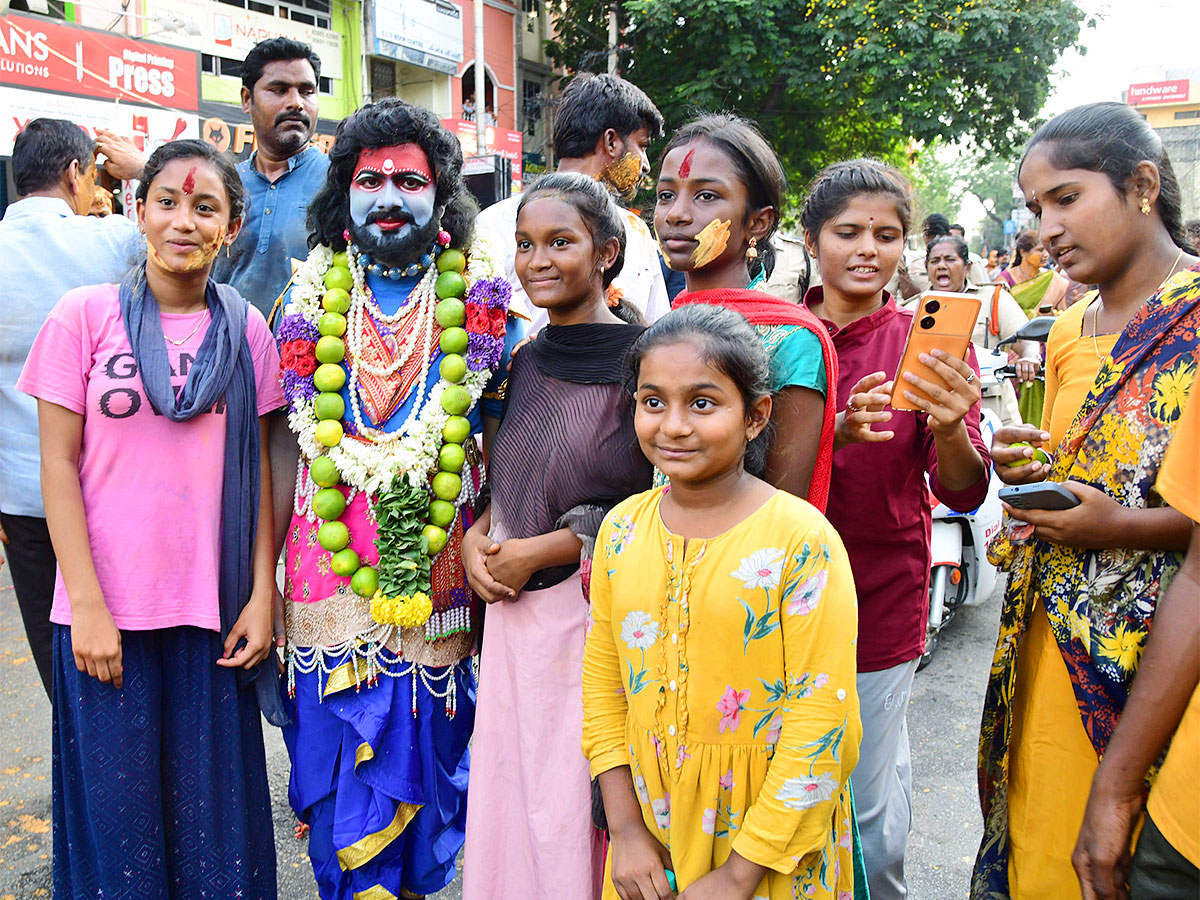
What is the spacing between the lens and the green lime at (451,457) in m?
2.45

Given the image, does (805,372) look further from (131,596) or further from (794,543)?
(131,596)

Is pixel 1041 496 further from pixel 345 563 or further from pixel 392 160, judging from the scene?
pixel 392 160

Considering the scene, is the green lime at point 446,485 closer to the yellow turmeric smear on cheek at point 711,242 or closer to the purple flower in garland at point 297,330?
the purple flower in garland at point 297,330

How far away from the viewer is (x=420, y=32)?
1666 cm

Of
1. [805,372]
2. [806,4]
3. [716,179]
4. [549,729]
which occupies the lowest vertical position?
[549,729]

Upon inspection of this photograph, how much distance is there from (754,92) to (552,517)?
643 inches

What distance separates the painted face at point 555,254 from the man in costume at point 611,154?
3.53ft

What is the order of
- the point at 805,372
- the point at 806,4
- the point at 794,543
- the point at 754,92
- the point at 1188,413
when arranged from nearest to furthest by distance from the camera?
the point at 1188,413 < the point at 794,543 < the point at 805,372 < the point at 806,4 < the point at 754,92

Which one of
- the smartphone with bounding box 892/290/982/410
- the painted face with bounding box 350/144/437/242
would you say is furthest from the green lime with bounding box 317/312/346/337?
the smartphone with bounding box 892/290/982/410

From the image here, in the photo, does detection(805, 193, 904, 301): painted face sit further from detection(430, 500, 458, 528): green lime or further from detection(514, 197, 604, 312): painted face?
detection(430, 500, 458, 528): green lime

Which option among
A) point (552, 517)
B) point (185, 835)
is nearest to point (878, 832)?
point (552, 517)

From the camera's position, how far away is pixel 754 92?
1675cm

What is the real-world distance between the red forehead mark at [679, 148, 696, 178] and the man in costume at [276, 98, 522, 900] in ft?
2.17

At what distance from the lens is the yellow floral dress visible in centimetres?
166
